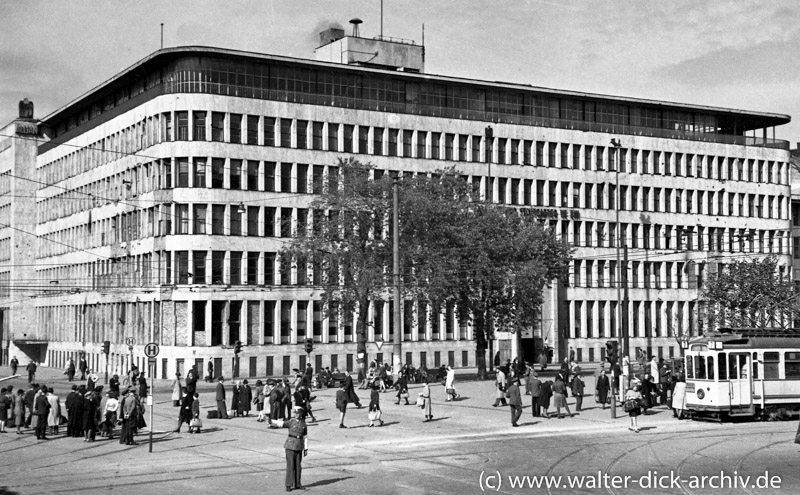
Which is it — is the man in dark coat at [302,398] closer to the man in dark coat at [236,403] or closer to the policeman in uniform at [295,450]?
the man in dark coat at [236,403]

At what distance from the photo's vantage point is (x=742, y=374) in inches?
1587

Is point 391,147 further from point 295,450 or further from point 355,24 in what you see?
point 295,450

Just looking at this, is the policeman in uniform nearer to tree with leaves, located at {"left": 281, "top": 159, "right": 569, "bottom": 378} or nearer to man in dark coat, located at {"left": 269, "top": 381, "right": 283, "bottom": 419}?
man in dark coat, located at {"left": 269, "top": 381, "right": 283, "bottom": 419}

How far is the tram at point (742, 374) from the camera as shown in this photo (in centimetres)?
4006

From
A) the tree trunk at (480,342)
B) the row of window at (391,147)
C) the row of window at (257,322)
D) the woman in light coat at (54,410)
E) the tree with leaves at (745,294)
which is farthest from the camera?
the row of window at (391,147)

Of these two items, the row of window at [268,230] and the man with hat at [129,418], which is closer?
the man with hat at [129,418]

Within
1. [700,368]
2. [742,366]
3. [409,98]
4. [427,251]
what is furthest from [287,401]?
[409,98]

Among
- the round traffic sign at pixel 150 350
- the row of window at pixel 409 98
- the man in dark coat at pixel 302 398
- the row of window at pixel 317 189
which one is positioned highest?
the row of window at pixel 409 98

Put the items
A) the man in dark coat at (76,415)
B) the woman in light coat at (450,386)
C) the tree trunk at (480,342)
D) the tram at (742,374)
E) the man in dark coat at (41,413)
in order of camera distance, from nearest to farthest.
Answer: the man in dark coat at (41,413), the man in dark coat at (76,415), the tram at (742,374), the woman in light coat at (450,386), the tree trunk at (480,342)

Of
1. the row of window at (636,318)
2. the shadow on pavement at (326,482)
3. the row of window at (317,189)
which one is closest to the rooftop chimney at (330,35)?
the row of window at (317,189)

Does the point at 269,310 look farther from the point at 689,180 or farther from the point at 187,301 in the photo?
the point at 689,180

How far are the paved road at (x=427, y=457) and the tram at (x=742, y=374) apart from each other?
0.82m

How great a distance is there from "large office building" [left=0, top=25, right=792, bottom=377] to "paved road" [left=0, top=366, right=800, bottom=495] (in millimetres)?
30268

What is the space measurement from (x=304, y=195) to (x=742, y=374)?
50.2 meters
